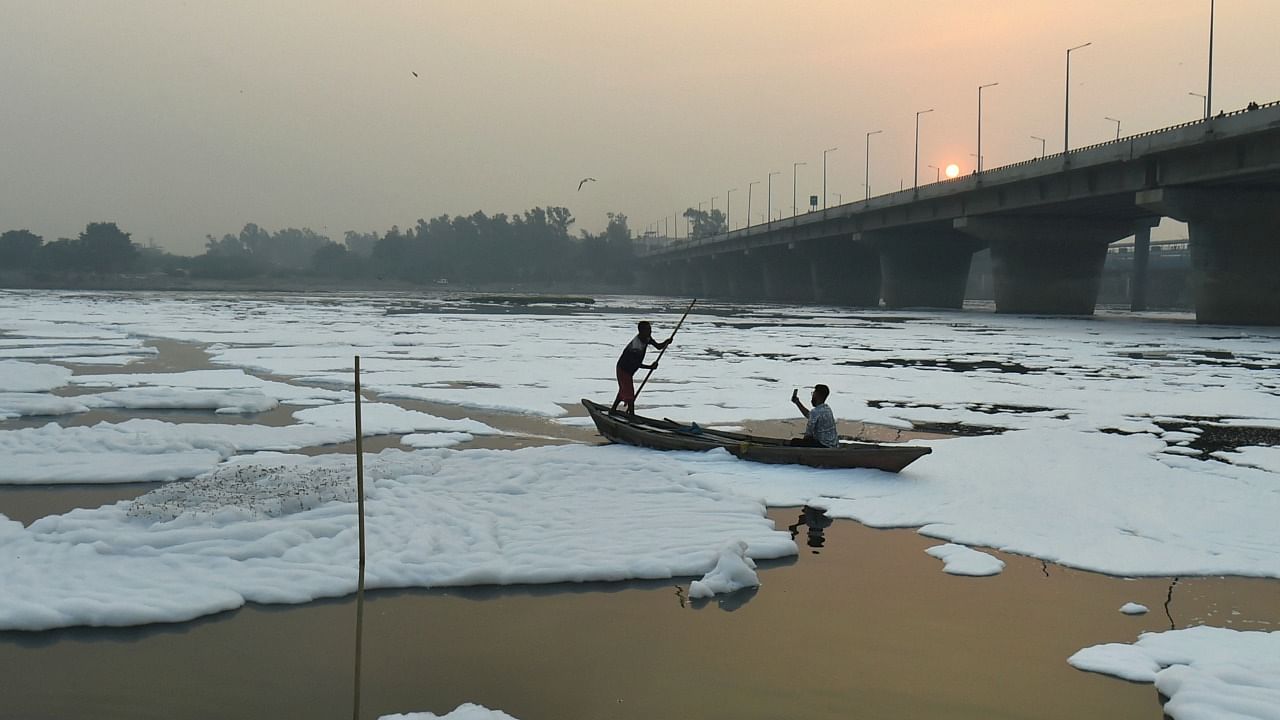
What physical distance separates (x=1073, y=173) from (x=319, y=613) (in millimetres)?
52014

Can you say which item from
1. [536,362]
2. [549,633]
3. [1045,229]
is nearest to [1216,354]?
[536,362]

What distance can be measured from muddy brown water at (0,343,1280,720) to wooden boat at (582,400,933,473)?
335 centimetres

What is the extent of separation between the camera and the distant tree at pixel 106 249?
6698 inches

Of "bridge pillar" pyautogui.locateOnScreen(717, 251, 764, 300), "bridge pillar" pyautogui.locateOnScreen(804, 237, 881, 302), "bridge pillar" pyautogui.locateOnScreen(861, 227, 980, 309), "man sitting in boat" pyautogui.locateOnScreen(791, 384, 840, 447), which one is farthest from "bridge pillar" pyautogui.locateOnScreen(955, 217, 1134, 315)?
"bridge pillar" pyautogui.locateOnScreen(717, 251, 764, 300)

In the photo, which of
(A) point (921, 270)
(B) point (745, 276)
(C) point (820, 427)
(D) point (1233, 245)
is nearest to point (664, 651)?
(C) point (820, 427)

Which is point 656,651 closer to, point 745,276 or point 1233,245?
point 1233,245

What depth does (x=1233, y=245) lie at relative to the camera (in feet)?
156

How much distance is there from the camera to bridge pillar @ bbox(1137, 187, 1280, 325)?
4625cm

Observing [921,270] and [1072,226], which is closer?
[1072,226]

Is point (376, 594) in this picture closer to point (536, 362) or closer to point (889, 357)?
point (536, 362)

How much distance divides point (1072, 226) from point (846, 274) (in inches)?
1381

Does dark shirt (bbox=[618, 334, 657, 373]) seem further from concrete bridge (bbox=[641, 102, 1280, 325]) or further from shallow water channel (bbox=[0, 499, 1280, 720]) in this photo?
concrete bridge (bbox=[641, 102, 1280, 325])

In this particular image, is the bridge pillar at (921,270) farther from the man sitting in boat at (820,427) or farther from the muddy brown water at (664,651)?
the muddy brown water at (664,651)

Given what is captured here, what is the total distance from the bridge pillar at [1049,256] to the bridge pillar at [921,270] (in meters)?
15.8
